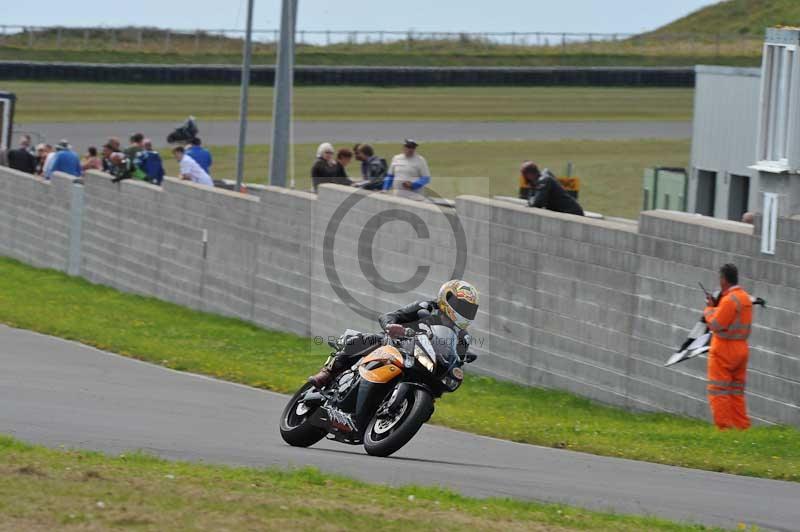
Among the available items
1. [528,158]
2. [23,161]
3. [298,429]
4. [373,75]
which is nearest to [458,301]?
[298,429]

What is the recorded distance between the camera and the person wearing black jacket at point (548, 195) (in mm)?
18781

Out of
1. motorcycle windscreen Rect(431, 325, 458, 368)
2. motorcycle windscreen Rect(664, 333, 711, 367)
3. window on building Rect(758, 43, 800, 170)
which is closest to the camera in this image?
motorcycle windscreen Rect(431, 325, 458, 368)

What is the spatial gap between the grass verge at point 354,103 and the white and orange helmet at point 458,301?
143ft

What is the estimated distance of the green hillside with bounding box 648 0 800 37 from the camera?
101 meters

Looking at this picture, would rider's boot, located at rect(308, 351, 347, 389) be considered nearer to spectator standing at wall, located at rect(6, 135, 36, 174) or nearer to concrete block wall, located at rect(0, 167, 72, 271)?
concrete block wall, located at rect(0, 167, 72, 271)

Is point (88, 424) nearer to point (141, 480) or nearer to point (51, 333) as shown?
point (141, 480)

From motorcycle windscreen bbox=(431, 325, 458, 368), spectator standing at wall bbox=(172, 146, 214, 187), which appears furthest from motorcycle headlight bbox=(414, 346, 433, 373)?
spectator standing at wall bbox=(172, 146, 214, 187)

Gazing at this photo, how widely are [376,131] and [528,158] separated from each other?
20.6 ft

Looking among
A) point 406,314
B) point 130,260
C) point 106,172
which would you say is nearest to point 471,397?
point 406,314

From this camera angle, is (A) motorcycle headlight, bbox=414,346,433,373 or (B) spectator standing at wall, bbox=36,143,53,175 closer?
(A) motorcycle headlight, bbox=414,346,433,373

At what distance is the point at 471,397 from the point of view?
59.1 ft

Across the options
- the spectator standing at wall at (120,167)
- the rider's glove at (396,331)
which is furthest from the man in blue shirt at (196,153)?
the rider's glove at (396,331)

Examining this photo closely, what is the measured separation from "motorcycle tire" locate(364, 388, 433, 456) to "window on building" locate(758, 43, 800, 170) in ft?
18.9

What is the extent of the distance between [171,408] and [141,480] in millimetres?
5654
